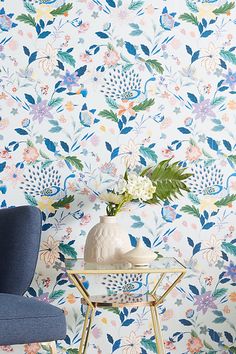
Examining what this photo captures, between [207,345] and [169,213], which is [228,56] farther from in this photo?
[207,345]

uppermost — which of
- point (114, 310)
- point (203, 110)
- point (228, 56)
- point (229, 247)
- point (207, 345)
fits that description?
point (228, 56)

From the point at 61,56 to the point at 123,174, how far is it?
0.68 metres

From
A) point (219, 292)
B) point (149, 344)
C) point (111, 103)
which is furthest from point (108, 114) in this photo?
point (149, 344)

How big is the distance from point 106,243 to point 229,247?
72cm

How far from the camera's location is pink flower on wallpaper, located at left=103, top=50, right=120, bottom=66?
143 inches

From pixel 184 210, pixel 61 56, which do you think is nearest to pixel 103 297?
pixel 184 210

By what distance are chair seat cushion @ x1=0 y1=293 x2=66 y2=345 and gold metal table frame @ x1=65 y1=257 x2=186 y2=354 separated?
0.88ft

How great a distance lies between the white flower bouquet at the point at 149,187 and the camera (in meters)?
3.37

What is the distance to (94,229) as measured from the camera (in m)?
3.39

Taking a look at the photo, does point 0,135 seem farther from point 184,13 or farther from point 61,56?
point 184,13

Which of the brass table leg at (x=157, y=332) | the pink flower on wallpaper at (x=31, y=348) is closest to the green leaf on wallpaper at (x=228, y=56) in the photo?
the brass table leg at (x=157, y=332)

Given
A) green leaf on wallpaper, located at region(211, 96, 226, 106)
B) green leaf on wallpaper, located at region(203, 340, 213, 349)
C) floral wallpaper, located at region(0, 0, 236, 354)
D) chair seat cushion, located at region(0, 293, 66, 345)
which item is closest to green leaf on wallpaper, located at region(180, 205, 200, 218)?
floral wallpaper, located at region(0, 0, 236, 354)

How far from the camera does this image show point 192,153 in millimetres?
3656

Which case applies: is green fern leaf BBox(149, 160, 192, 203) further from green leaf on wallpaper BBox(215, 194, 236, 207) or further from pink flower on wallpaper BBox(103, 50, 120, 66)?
pink flower on wallpaper BBox(103, 50, 120, 66)
